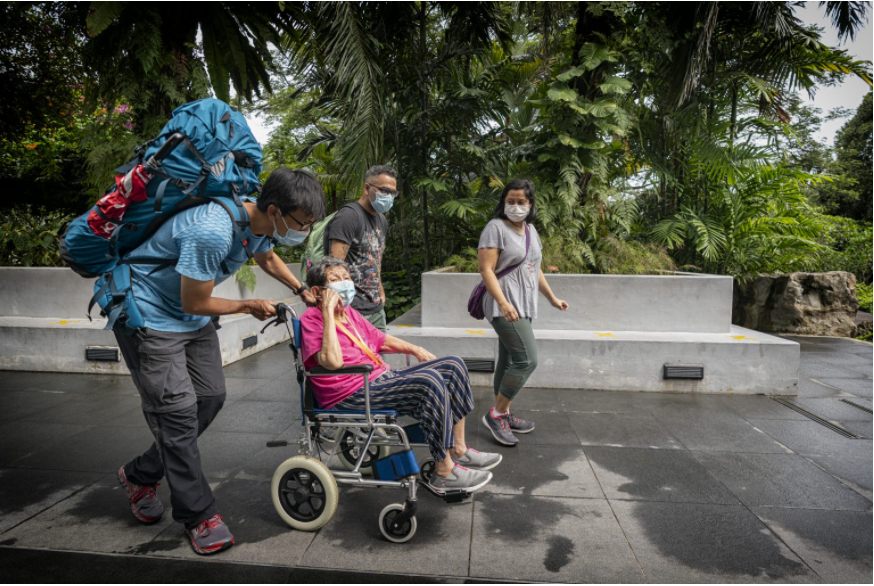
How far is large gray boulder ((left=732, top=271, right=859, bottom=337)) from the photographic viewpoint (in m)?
9.37

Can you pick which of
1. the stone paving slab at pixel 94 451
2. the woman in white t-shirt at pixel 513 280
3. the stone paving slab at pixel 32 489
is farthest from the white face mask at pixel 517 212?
the stone paving slab at pixel 32 489

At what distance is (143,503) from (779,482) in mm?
3621

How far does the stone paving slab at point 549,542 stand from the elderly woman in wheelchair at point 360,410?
225 millimetres

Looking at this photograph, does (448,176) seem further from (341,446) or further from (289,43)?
(341,446)

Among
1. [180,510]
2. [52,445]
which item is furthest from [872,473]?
[52,445]

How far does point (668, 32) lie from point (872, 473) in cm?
577

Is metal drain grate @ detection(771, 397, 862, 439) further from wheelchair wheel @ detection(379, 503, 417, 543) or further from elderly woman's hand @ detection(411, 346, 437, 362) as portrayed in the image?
wheelchair wheel @ detection(379, 503, 417, 543)

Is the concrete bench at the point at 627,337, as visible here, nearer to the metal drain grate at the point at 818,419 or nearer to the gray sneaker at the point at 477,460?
the metal drain grate at the point at 818,419

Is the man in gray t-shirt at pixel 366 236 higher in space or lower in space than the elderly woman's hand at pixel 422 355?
higher

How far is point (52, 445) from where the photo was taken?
12.7 ft

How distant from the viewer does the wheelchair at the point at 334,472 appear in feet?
8.62

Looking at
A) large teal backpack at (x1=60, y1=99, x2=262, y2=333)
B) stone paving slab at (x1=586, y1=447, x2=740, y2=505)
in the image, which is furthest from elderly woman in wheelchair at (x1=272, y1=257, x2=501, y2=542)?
stone paving slab at (x1=586, y1=447, x2=740, y2=505)

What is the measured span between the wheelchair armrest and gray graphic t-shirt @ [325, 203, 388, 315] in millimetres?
1121

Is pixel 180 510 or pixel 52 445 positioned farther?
pixel 52 445
